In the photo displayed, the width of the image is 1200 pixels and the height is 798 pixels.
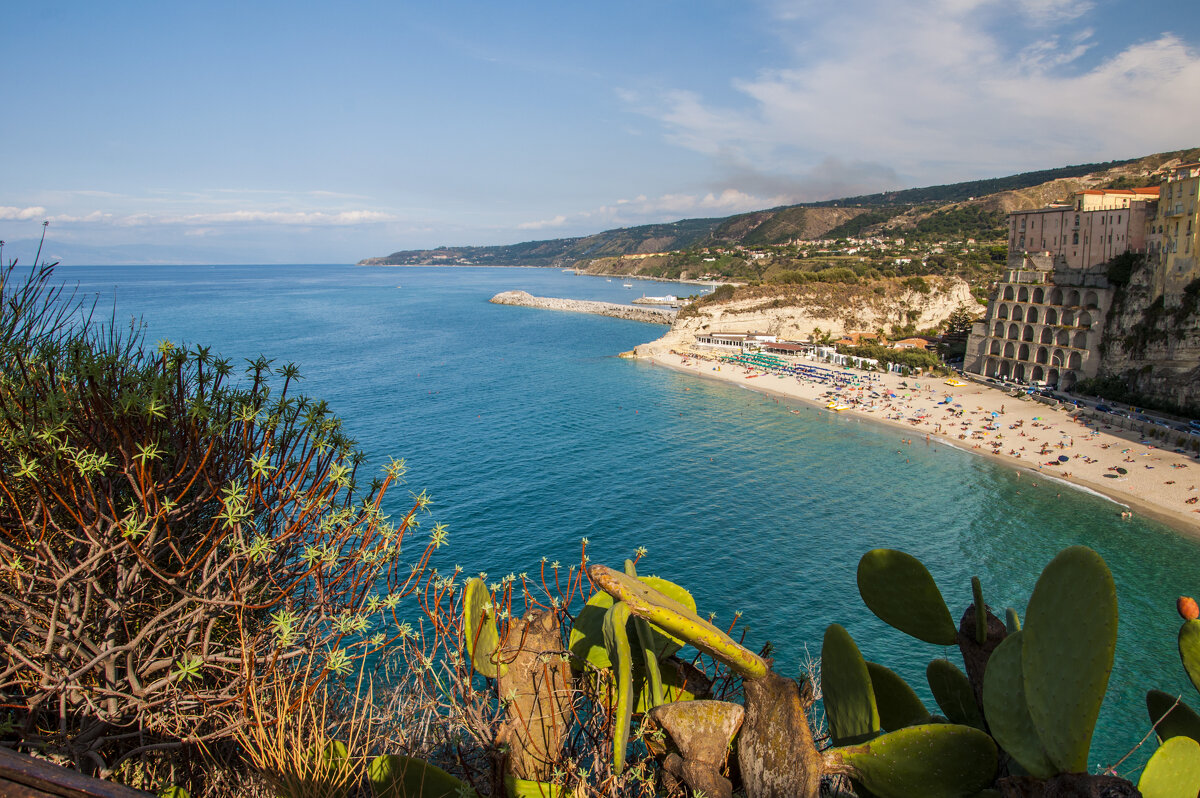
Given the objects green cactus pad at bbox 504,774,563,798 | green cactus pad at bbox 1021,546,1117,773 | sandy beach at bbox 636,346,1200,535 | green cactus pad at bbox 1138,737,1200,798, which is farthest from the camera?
sandy beach at bbox 636,346,1200,535

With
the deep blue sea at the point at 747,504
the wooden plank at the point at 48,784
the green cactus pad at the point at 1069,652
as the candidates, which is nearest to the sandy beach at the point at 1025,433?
the deep blue sea at the point at 747,504

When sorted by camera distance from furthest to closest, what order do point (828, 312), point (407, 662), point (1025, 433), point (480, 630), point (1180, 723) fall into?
point (828, 312), point (1025, 433), point (407, 662), point (480, 630), point (1180, 723)

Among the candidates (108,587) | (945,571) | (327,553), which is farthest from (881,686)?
(945,571)

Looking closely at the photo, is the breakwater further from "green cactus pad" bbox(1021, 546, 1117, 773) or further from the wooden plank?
the wooden plank

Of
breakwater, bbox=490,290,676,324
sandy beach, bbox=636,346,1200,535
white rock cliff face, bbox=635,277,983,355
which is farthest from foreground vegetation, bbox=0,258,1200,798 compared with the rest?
breakwater, bbox=490,290,676,324

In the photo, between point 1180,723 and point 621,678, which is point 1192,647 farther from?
point 621,678

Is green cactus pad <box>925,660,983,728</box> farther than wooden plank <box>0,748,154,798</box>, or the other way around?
green cactus pad <box>925,660,983,728</box>

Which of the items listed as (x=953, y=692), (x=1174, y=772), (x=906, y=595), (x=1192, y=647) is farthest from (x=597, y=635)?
(x=1192, y=647)
